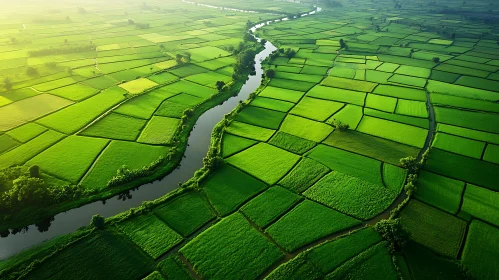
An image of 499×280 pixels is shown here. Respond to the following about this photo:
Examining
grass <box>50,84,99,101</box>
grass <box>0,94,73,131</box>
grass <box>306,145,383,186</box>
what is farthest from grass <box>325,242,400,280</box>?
grass <box>50,84,99,101</box>

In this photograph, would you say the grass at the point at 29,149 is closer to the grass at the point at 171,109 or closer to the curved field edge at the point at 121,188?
the curved field edge at the point at 121,188

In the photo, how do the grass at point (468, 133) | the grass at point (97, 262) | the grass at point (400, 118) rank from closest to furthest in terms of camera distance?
the grass at point (97, 262) → the grass at point (468, 133) → the grass at point (400, 118)

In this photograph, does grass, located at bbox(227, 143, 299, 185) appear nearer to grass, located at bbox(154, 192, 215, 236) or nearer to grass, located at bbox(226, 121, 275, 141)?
grass, located at bbox(226, 121, 275, 141)

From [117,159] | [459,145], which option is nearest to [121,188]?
[117,159]

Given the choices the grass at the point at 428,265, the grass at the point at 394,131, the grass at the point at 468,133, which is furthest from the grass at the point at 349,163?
the grass at the point at 468,133

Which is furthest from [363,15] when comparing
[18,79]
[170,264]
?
[170,264]

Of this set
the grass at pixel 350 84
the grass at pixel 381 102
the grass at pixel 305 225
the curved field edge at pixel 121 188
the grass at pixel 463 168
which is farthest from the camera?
the grass at pixel 350 84

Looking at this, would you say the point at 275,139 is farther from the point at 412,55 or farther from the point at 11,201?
the point at 412,55

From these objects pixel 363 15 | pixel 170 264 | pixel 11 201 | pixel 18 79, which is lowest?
pixel 170 264
